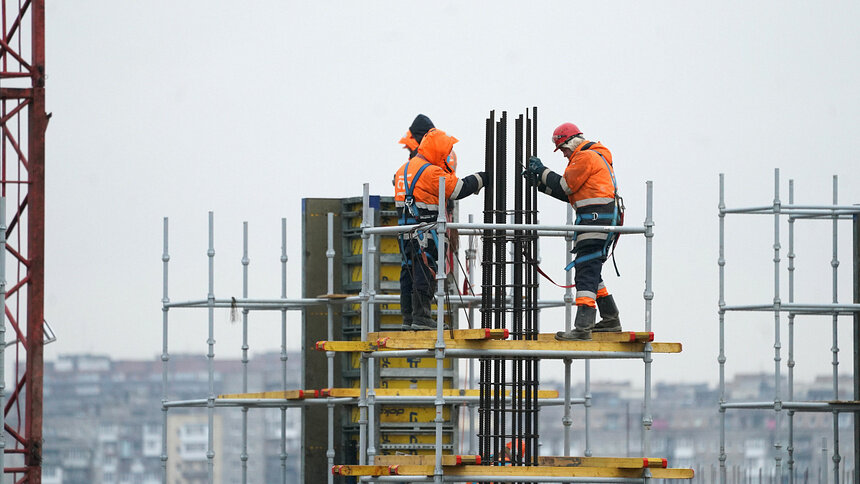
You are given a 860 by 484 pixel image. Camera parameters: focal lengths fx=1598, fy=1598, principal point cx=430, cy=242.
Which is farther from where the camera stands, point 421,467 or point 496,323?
point 496,323

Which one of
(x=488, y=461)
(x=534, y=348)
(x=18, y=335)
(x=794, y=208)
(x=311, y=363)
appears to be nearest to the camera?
(x=534, y=348)

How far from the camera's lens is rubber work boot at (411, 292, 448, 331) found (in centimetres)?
1836

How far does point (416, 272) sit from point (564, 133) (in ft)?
8.57

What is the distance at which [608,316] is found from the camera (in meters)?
17.2

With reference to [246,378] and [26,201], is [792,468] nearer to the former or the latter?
[246,378]

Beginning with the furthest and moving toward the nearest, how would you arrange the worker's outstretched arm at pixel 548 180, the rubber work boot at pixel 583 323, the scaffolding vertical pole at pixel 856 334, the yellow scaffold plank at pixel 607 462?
the scaffolding vertical pole at pixel 856 334 < the worker's outstretched arm at pixel 548 180 < the rubber work boot at pixel 583 323 < the yellow scaffold plank at pixel 607 462

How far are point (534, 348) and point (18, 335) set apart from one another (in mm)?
15038

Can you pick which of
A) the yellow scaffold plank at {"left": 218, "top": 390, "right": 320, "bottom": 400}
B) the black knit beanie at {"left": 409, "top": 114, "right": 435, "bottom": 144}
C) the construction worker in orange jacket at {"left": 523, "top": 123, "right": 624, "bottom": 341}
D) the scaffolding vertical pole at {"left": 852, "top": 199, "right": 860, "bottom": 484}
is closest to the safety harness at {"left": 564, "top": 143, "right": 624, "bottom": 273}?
the construction worker in orange jacket at {"left": 523, "top": 123, "right": 624, "bottom": 341}

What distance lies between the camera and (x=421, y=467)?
16391 millimetres

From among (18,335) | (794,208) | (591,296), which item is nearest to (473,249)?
(591,296)

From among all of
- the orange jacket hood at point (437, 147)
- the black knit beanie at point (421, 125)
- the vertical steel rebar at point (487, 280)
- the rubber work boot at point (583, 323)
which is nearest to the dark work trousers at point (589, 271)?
the rubber work boot at point (583, 323)

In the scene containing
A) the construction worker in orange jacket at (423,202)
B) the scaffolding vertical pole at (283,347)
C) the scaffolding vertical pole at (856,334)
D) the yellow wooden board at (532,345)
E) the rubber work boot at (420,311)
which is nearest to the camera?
the yellow wooden board at (532,345)

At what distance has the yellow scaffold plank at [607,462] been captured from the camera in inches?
640

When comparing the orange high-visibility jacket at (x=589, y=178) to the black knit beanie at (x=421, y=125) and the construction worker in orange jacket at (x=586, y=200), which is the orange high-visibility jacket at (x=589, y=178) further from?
the black knit beanie at (x=421, y=125)
